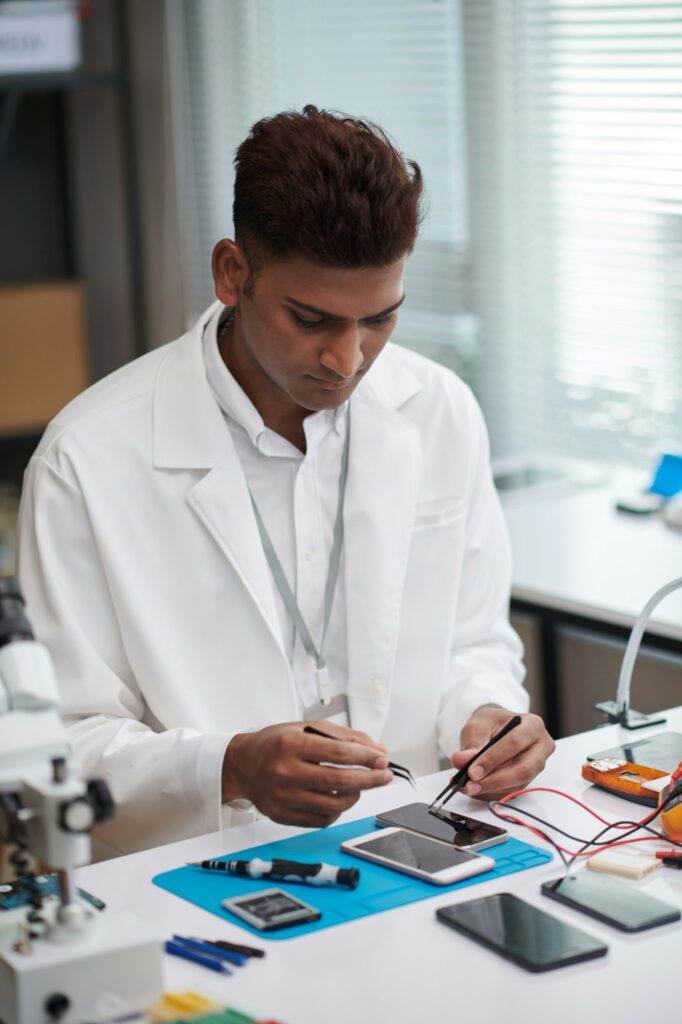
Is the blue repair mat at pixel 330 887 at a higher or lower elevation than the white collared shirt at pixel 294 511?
lower

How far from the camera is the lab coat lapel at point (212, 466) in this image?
1741 mm

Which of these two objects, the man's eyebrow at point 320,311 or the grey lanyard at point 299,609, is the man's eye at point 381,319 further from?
the grey lanyard at point 299,609

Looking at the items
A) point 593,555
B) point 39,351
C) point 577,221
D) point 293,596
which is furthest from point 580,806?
point 39,351

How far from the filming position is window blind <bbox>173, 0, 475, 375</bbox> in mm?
3348

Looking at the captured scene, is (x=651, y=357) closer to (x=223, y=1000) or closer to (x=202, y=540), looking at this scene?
(x=202, y=540)

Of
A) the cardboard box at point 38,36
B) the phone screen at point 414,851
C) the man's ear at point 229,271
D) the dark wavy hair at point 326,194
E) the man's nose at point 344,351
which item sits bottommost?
the phone screen at point 414,851

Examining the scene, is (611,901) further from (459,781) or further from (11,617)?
(11,617)

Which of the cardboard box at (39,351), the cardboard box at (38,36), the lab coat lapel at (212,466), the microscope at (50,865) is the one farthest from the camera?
the cardboard box at (39,351)

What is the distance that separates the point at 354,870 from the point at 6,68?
291 centimetres

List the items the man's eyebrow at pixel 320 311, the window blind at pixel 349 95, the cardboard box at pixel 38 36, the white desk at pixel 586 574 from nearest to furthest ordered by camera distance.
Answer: the man's eyebrow at pixel 320 311
the white desk at pixel 586 574
the window blind at pixel 349 95
the cardboard box at pixel 38 36

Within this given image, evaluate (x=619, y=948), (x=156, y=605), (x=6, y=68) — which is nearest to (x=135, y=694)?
(x=156, y=605)

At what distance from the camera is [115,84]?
388cm

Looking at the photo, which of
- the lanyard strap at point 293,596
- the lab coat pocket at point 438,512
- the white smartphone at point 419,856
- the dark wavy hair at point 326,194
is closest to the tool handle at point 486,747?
the white smartphone at point 419,856

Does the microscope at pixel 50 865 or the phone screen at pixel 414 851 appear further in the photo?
the phone screen at pixel 414 851
